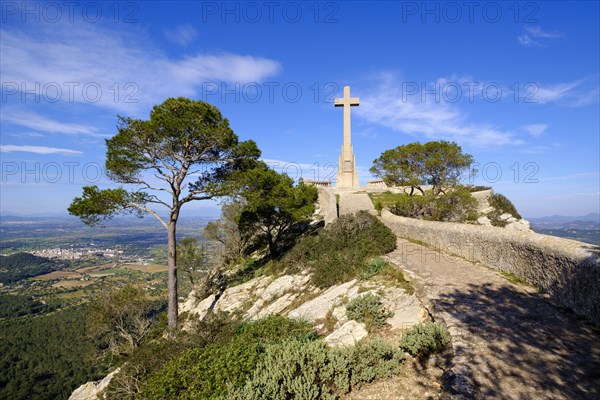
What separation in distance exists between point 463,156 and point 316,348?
24.4 metres

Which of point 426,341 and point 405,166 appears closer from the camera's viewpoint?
point 426,341

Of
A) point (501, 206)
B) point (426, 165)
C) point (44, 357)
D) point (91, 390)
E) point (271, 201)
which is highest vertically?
point (426, 165)

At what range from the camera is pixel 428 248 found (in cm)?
1252

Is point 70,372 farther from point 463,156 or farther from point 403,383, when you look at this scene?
point 463,156

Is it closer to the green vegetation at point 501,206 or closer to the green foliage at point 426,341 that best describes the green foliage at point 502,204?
the green vegetation at point 501,206

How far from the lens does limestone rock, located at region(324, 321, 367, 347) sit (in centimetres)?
586

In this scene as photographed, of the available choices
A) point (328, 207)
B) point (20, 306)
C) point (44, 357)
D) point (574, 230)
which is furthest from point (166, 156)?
point (574, 230)

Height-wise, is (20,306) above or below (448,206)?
below

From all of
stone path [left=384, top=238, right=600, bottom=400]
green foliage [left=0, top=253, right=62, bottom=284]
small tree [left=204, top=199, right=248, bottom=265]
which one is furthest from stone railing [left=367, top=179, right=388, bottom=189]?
green foliage [left=0, top=253, right=62, bottom=284]

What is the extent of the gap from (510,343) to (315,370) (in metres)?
3.15

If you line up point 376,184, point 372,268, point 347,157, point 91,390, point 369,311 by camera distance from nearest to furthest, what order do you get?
point 369,311 → point 372,268 → point 91,390 → point 347,157 → point 376,184

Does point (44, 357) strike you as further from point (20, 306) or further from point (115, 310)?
point (115, 310)

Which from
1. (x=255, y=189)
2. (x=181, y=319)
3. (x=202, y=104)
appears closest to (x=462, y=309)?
(x=255, y=189)

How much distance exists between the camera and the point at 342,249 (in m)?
12.9
